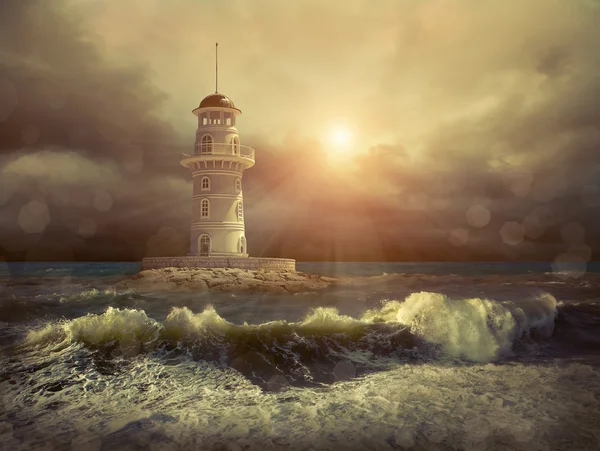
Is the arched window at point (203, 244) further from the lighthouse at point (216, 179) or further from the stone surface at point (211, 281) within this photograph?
the stone surface at point (211, 281)

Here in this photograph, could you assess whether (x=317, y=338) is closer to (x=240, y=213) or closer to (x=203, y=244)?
(x=203, y=244)

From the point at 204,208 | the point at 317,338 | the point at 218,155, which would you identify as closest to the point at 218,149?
the point at 218,155

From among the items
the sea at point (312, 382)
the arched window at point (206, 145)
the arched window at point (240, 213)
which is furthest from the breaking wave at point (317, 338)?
the arched window at point (206, 145)

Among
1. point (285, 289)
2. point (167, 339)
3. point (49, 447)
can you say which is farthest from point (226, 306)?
point (49, 447)

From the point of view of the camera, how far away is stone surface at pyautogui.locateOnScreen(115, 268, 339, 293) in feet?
111

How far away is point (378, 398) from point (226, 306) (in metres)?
17.9

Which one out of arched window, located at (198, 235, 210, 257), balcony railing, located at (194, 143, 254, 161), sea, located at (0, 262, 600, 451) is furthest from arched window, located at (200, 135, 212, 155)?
sea, located at (0, 262, 600, 451)

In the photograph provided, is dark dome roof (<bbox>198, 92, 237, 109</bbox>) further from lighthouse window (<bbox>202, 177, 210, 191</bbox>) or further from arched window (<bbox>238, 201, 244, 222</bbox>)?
arched window (<bbox>238, 201, 244, 222</bbox>)

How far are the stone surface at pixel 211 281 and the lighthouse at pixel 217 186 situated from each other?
100cm

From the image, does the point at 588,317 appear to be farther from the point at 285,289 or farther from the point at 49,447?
the point at 285,289

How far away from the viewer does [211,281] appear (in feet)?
111

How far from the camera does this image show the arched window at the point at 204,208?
3725cm

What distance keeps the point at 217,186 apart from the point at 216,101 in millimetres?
6420

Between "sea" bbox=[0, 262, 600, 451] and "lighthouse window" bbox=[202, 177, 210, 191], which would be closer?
"sea" bbox=[0, 262, 600, 451]
